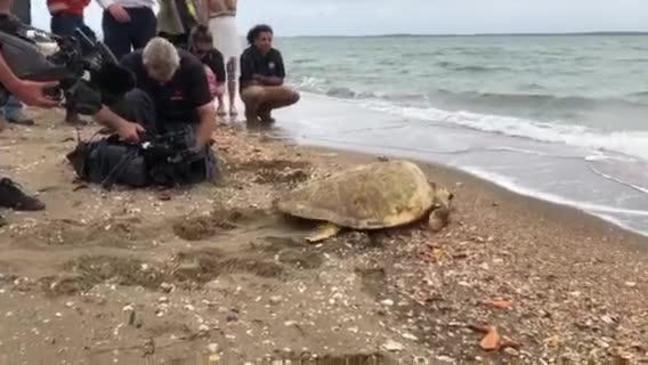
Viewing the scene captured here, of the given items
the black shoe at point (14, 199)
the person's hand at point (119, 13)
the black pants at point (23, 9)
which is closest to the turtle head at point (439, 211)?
the black shoe at point (14, 199)

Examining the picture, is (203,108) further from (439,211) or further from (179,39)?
(179,39)

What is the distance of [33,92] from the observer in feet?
11.4

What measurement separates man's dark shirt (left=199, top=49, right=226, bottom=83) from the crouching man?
107 inches

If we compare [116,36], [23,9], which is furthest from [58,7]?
[116,36]

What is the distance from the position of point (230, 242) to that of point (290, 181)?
1.55 m

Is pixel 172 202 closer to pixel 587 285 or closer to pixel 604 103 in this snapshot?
pixel 587 285

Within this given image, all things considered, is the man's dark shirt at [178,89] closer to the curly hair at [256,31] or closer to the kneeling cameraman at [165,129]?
the kneeling cameraman at [165,129]

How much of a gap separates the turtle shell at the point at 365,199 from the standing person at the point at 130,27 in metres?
2.95

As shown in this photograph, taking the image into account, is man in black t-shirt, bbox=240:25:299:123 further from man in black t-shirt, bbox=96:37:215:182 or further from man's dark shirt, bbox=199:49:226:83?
man in black t-shirt, bbox=96:37:215:182

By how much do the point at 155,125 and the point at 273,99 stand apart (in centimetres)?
445

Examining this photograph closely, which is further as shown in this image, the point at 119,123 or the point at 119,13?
the point at 119,13

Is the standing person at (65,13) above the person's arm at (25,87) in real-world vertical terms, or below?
above

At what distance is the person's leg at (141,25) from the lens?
7.00 meters

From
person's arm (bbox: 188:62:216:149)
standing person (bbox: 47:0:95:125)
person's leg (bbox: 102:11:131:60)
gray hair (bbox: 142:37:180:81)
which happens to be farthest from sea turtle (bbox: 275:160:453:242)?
standing person (bbox: 47:0:95:125)
